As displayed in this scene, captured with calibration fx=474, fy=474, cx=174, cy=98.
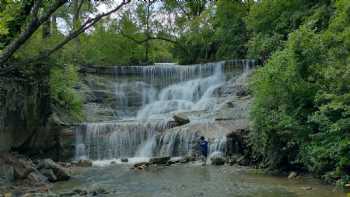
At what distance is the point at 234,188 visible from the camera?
12.5m

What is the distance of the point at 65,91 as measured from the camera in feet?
71.8

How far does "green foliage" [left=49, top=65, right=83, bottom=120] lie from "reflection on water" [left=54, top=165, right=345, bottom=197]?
173 inches

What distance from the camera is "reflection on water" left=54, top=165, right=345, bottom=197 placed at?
11.8 meters

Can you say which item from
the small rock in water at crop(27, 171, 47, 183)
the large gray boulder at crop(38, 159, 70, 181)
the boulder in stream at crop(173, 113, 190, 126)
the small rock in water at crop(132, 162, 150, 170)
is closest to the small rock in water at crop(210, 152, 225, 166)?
the small rock in water at crop(132, 162, 150, 170)

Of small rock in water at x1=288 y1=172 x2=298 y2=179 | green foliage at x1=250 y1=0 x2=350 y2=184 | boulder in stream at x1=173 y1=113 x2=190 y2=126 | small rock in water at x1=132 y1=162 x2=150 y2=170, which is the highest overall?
green foliage at x1=250 y1=0 x2=350 y2=184

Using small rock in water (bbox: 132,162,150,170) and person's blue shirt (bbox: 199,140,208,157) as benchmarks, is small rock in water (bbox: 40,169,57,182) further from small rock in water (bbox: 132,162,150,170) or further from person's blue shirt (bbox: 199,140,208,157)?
person's blue shirt (bbox: 199,140,208,157)

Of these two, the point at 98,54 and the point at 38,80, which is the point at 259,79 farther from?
the point at 98,54

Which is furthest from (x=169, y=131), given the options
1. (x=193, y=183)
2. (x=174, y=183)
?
(x=193, y=183)

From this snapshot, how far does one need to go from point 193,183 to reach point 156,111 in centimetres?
1358

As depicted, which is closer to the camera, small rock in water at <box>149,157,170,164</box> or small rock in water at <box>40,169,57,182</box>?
small rock in water at <box>40,169,57,182</box>

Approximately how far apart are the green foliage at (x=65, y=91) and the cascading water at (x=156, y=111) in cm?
151

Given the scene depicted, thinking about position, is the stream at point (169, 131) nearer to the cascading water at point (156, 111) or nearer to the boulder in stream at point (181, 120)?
the cascading water at point (156, 111)

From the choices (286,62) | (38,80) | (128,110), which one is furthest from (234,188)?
(128,110)

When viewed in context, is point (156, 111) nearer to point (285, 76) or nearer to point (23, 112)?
point (23, 112)
